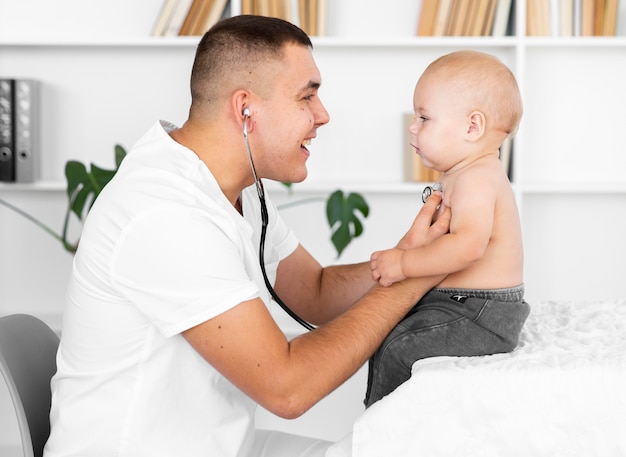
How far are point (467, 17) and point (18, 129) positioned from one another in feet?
5.39

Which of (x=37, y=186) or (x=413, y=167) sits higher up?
(x=413, y=167)

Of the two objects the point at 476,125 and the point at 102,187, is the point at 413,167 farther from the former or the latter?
the point at 476,125

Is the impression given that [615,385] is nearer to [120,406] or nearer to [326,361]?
[326,361]

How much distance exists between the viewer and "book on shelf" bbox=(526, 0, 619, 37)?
2982 millimetres

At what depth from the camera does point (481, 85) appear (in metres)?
1.56

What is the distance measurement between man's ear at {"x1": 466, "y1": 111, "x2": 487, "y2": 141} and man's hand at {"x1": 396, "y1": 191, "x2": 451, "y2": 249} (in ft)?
0.54

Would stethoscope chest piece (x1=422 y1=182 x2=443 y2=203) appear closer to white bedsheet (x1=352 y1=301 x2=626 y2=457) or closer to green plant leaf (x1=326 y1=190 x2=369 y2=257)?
white bedsheet (x1=352 y1=301 x2=626 y2=457)

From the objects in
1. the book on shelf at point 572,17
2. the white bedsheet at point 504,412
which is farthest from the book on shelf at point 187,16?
the white bedsheet at point 504,412

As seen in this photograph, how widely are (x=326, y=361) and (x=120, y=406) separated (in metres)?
0.33

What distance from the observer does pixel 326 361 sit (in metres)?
1.29

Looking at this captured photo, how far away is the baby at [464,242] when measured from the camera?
55.1 inches

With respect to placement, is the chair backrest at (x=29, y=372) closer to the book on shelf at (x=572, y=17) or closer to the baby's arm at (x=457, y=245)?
the baby's arm at (x=457, y=245)

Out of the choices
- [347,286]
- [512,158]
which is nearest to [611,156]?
[512,158]

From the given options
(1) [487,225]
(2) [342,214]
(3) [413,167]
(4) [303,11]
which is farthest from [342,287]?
(4) [303,11]
